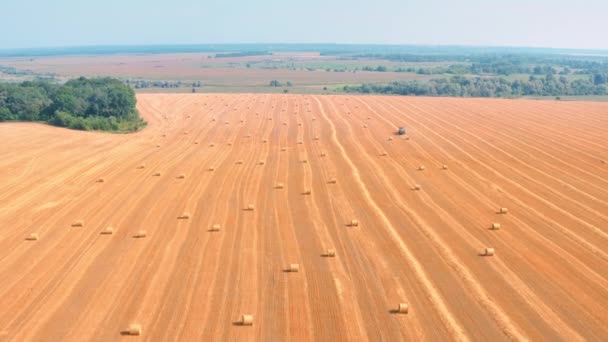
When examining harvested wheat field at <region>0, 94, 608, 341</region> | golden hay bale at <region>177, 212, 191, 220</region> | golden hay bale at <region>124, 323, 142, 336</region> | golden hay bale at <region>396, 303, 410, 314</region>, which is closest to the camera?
golden hay bale at <region>124, 323, 142, 336</region>

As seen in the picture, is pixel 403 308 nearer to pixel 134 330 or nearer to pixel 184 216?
pixel 134 330

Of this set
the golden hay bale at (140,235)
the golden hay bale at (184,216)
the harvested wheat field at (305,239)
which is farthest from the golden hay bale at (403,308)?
the golden hay bale at (184,216)

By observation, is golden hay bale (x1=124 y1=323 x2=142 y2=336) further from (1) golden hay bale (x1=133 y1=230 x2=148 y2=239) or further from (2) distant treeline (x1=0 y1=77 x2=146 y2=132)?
(2) distant treeline (x1=0 y1=77 x2=146 y2=132)

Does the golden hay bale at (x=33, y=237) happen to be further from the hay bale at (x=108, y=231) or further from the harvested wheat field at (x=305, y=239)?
the hay bale at (x=108, y=231)

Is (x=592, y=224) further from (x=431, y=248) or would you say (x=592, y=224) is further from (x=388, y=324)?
(x=388, y=324)

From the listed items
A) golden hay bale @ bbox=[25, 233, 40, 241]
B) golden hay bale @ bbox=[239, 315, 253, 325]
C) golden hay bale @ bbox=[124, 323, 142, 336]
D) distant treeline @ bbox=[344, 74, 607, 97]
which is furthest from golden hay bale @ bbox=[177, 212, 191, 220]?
distant treeline @ bbox=[344, 74, 607, 97]

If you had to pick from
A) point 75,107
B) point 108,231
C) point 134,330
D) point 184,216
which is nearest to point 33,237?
point 108,231
